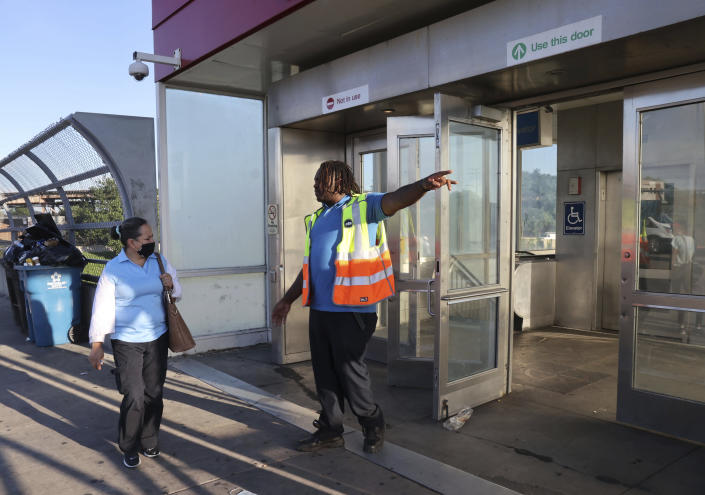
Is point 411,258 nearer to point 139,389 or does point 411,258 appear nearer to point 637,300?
point 637,300

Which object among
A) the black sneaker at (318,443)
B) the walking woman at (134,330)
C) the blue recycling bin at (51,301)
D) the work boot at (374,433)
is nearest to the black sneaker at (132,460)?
the walking woman at (134,330)

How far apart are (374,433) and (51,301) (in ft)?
17.5

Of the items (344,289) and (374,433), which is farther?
(374,433)

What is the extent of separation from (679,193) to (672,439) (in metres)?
1.76

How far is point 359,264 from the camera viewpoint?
3385 millimetres

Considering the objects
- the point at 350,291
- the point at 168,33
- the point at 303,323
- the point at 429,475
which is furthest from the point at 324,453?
the point at 168,33

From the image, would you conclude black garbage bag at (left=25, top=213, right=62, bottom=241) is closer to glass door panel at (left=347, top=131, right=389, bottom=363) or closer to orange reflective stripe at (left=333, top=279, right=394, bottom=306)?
glass door panel at (left=347, top=131, right=389, bottom=363)

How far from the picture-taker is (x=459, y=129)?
4.44 m

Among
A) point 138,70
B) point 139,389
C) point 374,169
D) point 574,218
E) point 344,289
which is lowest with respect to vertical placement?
point 139,389

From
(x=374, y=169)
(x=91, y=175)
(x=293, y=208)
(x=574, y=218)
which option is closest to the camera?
(x=293, y=208)

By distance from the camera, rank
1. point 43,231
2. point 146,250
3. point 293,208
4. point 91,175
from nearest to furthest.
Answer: point 146,250 → point 293,208 → point 91,175 → point 43,231

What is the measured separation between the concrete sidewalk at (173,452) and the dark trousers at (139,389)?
7.4 inches

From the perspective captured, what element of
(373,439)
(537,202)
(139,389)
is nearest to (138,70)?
(139,389)

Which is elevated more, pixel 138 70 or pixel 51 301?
pixel 138 70
